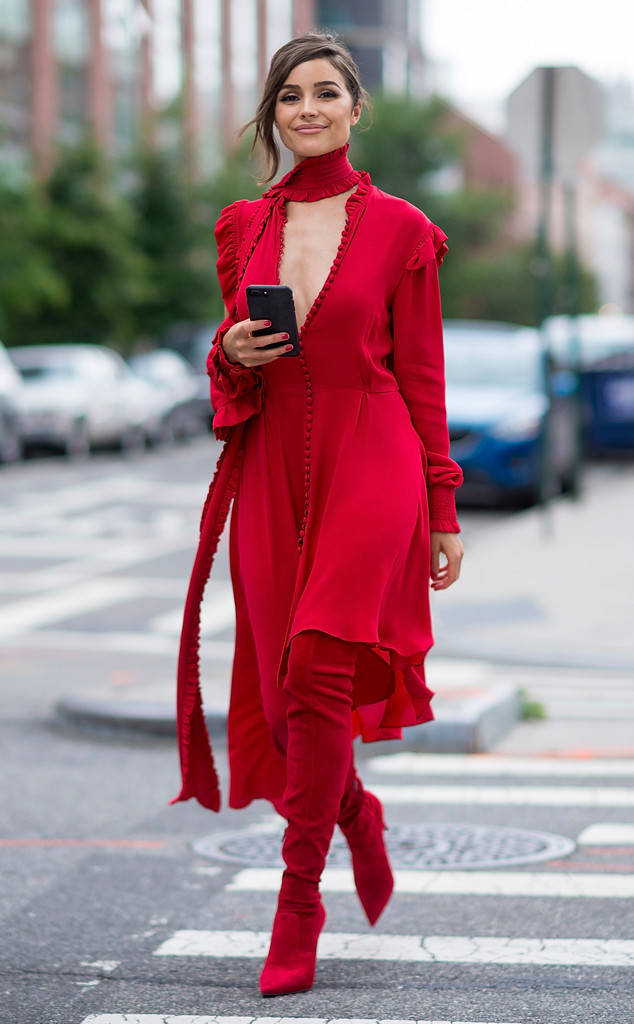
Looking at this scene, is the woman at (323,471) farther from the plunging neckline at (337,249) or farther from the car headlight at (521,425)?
the car headlight at (521,425)

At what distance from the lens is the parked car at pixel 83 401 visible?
85.2 feet

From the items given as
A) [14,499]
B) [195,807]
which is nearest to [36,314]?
[14,499]

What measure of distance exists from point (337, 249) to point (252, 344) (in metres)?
0.31

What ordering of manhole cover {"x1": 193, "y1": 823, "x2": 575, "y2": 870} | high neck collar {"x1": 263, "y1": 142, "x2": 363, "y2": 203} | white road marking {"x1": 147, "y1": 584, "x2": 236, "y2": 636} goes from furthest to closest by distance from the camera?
white road marking {"x1": 147, "y1": 584, "x2": 236, "y2": 636} → manhole cover {"x1": 193, "y1": 823, "x2": 575, "y2": 870} → high neck collar {"x1": 263, "y1": 142, "x2": 363, "y2": 203}

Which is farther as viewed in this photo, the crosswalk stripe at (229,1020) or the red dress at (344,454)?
the red dress at (344,454)

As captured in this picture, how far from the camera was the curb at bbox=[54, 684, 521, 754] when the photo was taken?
686cm

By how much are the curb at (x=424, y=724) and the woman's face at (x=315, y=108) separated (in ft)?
10.8

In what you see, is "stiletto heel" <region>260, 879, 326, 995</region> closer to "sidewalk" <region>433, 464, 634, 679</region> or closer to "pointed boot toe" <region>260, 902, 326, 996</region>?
"pointed boot toe" <region>260, 902, 326, 996</region>

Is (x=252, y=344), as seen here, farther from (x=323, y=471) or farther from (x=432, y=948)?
(x=432, y=948)

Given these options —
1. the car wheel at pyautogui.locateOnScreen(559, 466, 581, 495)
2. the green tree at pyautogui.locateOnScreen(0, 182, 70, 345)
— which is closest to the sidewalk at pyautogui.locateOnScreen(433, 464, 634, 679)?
the car wheel at pyautogui.locateOnScreen(559, 466, 581, 495)

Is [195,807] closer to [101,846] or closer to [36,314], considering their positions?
[101,846]

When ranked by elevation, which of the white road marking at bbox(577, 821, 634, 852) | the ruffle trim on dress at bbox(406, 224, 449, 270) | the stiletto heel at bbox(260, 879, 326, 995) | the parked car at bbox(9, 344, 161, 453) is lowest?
the parked car at bbox(9, 344, 161, 453)

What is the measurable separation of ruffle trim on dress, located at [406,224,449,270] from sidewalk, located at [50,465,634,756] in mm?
3187

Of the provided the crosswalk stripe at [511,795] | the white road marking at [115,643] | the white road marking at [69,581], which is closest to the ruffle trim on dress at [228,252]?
the crosswalk stripe at [511,795]
